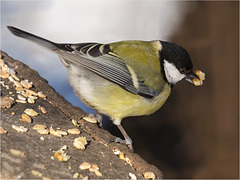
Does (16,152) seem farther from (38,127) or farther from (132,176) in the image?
(132,176)

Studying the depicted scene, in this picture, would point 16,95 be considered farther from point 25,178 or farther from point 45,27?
point 45,27

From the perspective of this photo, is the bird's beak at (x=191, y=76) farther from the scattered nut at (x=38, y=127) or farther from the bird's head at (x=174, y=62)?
the scattered nut at (x=38, y=127)

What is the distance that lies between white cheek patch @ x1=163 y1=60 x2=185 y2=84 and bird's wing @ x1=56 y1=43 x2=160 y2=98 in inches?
4.7

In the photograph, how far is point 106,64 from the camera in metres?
1.52

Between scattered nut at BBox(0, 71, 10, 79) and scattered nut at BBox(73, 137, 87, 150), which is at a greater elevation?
scattered nut at BBox(0, 71, 10, 79)

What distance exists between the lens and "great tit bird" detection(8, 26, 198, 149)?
1.50m

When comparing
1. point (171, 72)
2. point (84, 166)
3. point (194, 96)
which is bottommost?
point (194, 96)

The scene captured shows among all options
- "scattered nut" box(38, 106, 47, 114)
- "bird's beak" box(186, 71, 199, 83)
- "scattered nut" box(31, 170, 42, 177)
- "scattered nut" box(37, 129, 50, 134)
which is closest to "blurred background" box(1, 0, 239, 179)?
"bird's beak" box(186, 71, 199, 83)

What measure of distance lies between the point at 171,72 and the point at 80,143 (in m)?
0.68

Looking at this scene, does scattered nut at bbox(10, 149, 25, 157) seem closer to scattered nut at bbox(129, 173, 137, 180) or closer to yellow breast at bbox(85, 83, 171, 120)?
scattered nut at bbox(129, 173, 137, 180)

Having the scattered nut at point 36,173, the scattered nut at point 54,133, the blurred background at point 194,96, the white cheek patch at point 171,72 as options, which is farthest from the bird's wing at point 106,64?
the blurred background at point 194,96

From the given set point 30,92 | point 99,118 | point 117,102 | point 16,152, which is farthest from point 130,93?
point 16,152

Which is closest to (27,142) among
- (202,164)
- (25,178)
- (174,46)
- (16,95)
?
(25,178)

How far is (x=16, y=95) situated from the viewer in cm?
140
